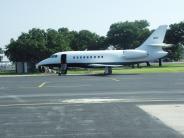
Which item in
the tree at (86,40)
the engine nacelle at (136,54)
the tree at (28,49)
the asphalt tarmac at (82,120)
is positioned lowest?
the asphalt tarmac at (82,120)

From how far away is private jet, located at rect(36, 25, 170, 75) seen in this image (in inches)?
2296

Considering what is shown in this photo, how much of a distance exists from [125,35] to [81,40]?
1149 centimetres

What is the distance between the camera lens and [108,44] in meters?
131

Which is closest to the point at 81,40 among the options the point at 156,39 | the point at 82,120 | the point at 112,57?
the point at 156,39

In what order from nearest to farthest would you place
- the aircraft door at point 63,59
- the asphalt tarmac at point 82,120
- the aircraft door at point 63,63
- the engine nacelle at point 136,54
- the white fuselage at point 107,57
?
the asphalt tarmac at point 82,120
the engine nacelle at point 136,54
the white fuselage at point 107,57
the aircraft door at point 63,63
the aircraft door at point 63,59

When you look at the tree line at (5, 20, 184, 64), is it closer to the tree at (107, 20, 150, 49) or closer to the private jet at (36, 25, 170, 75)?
the tree at (107, 20, 150, 49)

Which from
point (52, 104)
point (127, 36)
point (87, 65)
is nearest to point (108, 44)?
point (127, 36)

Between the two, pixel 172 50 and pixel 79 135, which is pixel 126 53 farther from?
pixel 172 50

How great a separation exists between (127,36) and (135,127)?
119 metres

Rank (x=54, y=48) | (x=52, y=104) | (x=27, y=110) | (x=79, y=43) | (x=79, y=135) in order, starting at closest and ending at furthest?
(x=79, y=135), (x=27, y=110), (x=52, y=104), (x=54, y=48), (x=79, y=43)

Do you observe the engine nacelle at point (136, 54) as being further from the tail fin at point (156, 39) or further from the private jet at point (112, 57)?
the tail fin at point (156, 39)

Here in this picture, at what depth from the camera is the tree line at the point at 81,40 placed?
8088 cm

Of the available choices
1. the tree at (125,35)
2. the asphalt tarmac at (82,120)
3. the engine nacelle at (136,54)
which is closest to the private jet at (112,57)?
the engine nacelle at (136,54)

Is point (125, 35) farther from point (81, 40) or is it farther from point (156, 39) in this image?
point (156, 39)
